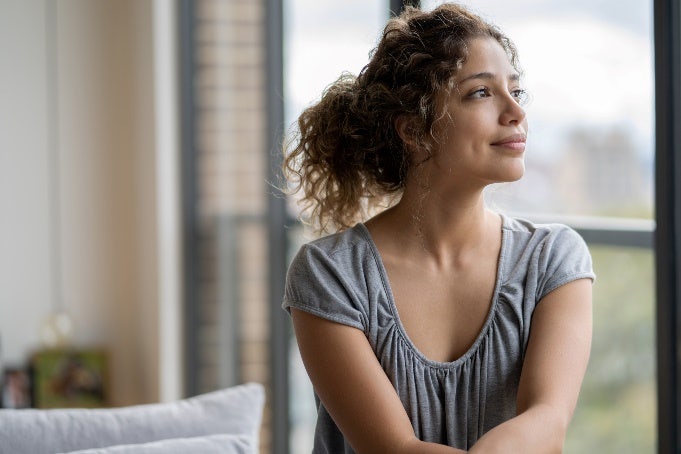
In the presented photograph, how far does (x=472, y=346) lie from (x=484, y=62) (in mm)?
453

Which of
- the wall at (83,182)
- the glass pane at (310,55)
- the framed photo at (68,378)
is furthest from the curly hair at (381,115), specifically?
the framed photo at (68,378)

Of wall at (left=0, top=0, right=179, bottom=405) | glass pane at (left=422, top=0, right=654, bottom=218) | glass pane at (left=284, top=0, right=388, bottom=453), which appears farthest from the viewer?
wall at (left=0, top=0, right=179, bottom=405)

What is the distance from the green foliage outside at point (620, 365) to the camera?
7.78ft

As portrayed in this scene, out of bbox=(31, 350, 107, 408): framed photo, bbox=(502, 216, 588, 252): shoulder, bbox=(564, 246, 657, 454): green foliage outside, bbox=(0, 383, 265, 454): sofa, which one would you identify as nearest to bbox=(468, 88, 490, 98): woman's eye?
bbox=(502, 216, 588, 252): shoulder

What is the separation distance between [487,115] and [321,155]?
0.33m

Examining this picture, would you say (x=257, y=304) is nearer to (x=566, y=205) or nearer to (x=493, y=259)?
(x=566, y=205)

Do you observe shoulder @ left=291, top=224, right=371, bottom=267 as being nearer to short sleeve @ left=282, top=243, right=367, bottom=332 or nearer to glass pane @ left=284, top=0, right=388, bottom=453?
short sleeve @ left=282, top=243, right=367, bottom=332

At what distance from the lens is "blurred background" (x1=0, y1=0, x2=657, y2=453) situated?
8.64 feet

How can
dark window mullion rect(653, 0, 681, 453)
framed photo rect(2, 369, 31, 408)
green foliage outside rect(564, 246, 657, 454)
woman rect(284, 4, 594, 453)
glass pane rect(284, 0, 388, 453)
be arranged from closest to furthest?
1. woman rect(284, 4, 594, 453)
2. dark window mullion rect(653, 0, 681, 453)
3. green foliage outside rect(564, 246, 657, 454)
4. glass pane rect(284, 0, 388, 453)
5. framed photo rect(2, 369, 31, 408)

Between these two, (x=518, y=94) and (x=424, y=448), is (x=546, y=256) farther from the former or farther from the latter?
(x=424, y=448)

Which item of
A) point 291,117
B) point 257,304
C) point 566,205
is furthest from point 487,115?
point 257,304

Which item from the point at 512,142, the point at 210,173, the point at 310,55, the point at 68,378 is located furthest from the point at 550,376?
the point at 68,378

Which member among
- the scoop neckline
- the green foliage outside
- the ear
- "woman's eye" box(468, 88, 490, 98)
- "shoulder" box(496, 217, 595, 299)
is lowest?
the green foliage outside

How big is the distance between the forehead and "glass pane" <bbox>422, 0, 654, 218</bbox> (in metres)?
0.88
